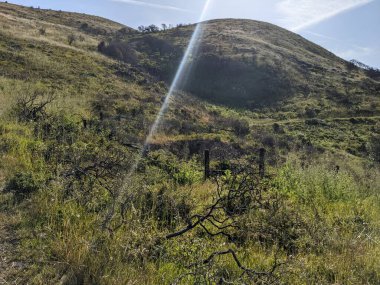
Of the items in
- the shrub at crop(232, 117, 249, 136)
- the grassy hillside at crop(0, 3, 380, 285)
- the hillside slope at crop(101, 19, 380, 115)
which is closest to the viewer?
the grassy hillside at crop(0, 3, 380, 285)

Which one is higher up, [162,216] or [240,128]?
[162,216]

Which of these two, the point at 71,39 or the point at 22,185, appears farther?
the point at 71,39

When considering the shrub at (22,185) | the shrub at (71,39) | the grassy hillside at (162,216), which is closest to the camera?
the grassy hillside at (162,216)

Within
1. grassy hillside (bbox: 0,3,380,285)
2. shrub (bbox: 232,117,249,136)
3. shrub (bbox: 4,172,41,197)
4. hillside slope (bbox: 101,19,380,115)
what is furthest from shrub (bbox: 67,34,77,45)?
shrub (bbox: 4,172,41,197)

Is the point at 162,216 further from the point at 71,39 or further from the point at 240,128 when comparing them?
the point at 71,39

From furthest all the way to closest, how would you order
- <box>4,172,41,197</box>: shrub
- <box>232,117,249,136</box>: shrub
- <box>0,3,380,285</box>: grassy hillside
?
<box>232,117,249,136</box>: shrub → <box>4,172,41,197</box>: shrub → <box>0,3,380,285</box>: grassy hillside

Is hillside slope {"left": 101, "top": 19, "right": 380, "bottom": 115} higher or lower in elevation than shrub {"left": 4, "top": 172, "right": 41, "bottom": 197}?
higher

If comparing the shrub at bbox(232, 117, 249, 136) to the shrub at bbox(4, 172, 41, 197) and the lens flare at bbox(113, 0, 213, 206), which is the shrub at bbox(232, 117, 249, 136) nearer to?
the lens flare at bbox(113, 0, 213, 206)

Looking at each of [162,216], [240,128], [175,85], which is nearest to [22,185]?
[162,216]

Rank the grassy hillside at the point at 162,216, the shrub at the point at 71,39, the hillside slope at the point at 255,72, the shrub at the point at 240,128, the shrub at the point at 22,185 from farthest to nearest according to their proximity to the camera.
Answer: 1. the hillside slope at the point at 255,72
2. the shrub at the point at 71,39
3. the shrub at the point at 240,128
4. the shrub at the point at 22,185
5. the grassy hillside at the point at 162,216

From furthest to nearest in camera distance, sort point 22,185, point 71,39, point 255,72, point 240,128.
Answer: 1. point 255,72
2. point 71,39
3. point 240,128
4. point 22,185

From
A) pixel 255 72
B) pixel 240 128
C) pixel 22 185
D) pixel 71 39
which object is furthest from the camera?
pixel 255 72

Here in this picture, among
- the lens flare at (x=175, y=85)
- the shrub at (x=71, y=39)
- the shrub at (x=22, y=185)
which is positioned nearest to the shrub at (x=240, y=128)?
the lens flare at (x=175, y=85)

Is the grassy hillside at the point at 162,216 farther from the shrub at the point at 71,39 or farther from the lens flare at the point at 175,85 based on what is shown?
the shrub at the point at 71,39
